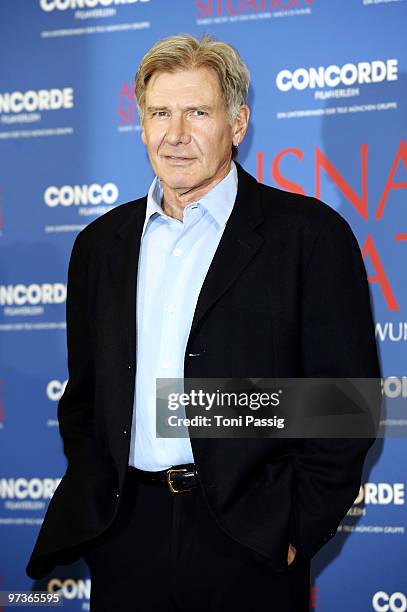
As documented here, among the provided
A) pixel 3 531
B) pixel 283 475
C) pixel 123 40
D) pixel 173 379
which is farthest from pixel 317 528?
pixel 123 40

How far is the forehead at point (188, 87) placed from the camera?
2107 mm

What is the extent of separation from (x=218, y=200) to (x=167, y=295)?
0.28 m

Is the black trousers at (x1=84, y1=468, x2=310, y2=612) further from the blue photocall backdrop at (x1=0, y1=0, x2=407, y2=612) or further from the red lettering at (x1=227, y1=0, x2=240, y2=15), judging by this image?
the red lettering at (x1=227, y1=0, x2=240, y2=15)

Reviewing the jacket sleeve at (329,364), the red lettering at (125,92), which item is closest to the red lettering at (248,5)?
the red lettering at (125,92)

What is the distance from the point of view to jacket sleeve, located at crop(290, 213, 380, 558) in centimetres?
196

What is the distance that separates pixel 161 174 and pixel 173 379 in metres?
0.53

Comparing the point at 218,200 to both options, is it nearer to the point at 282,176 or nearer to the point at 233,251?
the point at 233,251

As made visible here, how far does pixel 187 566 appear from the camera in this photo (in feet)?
6.38

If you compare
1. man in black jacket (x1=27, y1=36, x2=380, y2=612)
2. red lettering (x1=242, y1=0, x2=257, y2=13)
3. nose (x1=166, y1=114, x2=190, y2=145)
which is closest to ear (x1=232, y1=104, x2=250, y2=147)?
man in black jacket (x1=27, y1=36, x2=380, y2=612)

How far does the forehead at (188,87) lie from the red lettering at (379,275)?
0.85 metres

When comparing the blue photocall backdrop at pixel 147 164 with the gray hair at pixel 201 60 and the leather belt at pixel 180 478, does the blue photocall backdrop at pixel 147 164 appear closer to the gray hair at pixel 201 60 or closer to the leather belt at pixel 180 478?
the gray hair at pixel 201 60

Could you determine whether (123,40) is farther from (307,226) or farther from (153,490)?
(153,490)

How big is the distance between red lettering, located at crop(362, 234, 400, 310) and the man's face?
0.78 m

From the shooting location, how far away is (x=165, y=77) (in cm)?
213
